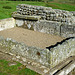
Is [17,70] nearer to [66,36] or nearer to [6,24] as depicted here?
[66,36]

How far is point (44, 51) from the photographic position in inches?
284

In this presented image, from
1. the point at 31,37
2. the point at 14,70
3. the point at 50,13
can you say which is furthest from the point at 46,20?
the point at 14,70

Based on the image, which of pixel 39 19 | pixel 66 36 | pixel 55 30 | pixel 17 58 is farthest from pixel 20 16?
pixel 17 58

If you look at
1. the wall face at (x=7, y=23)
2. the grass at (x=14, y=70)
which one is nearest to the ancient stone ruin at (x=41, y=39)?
the wall face at (x=7, y=23)

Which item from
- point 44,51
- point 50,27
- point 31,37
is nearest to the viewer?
point 44,51

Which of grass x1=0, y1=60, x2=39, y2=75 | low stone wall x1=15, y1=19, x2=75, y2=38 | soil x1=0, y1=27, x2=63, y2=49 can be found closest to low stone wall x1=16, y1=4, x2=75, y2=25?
low stone wall x1=15, y1=19, x2=75, y2=38

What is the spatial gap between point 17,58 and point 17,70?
1.16 metres

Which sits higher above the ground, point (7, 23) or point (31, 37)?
point (7, 23)

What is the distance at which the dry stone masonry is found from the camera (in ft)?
36.7

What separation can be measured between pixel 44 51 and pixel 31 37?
4488mm

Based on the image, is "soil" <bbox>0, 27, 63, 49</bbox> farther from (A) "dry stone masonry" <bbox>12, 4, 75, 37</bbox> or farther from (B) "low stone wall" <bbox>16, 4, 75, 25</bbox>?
(B) "low stone wall" <bbox>16, 4, 75, 25</bbox>

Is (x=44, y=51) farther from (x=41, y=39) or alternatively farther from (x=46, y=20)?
(x=46, y=20)

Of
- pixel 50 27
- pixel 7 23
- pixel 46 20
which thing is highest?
pixel 46 20

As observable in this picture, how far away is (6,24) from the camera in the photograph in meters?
13.8
